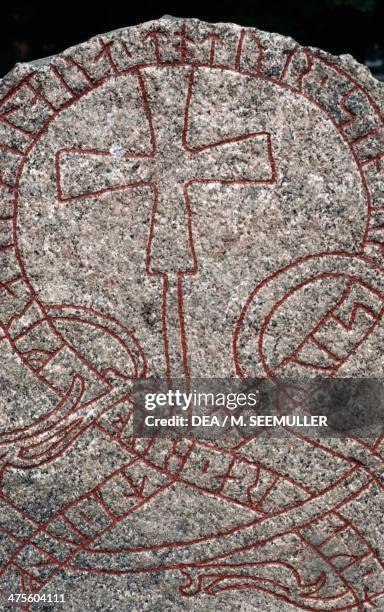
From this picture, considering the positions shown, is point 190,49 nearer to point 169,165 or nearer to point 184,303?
point 169,165

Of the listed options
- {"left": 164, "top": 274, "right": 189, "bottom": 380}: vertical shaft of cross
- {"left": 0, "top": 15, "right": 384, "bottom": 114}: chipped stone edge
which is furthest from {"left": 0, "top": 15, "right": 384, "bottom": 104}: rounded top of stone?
{"left": 164, "top": 274, "right": 189, "bottom": 380}: vertical shaft of cross

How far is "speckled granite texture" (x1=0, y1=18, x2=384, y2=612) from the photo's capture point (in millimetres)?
1820

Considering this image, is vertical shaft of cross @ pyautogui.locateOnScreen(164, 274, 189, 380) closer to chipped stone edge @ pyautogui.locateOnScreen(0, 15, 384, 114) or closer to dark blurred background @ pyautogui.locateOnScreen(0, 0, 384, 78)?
chipped stone edge @ pyautogui.locateOnScreen(0, 15, 384, 114)

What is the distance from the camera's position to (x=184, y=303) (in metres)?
1.92

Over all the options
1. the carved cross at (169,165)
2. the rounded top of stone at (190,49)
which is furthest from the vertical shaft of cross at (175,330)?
the rounded top of stone at (190,49)

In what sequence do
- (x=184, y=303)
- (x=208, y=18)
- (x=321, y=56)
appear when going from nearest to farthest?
1. (x=321, y=56)
2. (x=184, y=303)
3. (x=208, y=18)

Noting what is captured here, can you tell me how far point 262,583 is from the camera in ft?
6.77

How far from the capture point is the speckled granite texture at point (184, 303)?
182cm

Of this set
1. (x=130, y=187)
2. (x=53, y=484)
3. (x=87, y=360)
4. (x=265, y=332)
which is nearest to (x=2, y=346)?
(x=87, y=360)

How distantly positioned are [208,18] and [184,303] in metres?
5.20

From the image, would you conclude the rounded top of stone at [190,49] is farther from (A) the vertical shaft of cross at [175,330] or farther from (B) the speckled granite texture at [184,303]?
(A) the vertical shaft of cross at [175,330]

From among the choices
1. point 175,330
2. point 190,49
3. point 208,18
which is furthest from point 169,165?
point 208,18

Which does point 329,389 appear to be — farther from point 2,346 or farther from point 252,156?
point 2,346

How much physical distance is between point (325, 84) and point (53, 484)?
1.25 meters
